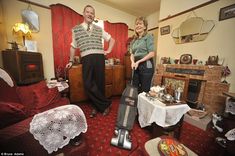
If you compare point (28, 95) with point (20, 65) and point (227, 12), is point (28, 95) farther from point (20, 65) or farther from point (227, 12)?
point (227, 12)

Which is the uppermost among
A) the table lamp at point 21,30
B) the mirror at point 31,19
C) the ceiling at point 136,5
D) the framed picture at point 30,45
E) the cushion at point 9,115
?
the ceiling at point 136,5

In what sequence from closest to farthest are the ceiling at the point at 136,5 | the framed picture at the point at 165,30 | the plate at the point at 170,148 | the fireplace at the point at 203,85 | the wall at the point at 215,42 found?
the plate at the point at 170,148, the wall at the point at 215,42, the fireplace at the point at 203,85, the framed picture at the point at 165,30, the ceiling at the point at 136,5

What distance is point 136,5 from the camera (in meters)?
2.77

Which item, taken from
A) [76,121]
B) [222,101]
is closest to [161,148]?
[76,121]

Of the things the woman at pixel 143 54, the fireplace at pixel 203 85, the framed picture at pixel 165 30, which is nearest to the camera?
the woman at pixel 143 54

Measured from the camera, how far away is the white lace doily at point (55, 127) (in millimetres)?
634

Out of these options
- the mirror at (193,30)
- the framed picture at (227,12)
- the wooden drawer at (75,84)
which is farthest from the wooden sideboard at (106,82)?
the framed picture at (227,12)

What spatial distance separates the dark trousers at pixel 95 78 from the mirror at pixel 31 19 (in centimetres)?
120

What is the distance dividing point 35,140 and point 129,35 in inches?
128

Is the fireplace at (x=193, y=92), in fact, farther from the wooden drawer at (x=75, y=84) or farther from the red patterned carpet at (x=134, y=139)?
the wooden drawer at (x=75, y=84)

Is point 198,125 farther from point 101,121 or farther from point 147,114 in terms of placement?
point 101,121

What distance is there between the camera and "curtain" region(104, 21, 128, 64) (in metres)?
2.90

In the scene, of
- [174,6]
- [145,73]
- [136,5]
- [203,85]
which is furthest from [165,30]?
[145,73]

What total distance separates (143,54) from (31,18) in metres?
2.03
